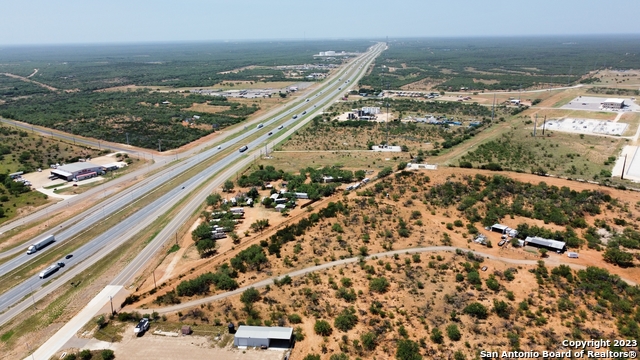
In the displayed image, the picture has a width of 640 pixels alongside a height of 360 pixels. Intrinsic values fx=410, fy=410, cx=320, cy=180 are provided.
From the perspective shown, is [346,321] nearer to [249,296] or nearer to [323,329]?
[323,329]

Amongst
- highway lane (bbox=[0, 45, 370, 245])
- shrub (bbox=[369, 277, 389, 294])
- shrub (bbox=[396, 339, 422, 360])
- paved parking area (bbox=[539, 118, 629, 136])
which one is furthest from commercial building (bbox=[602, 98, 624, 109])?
shrub (bbox=[396, 339, 422, 360])

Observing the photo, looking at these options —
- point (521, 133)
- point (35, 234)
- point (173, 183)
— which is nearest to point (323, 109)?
point (521, 133)

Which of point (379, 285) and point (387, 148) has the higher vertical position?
point (387, 148)

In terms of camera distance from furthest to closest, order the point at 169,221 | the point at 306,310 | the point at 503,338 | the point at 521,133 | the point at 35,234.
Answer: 1. the point at 521,133
2. the point at 169,221
3. the point at 35,234
4. the point at 306,310
5. the point at 503,338

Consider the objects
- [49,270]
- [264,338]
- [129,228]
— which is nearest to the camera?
[264,338]

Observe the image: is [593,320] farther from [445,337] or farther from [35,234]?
[35,234]

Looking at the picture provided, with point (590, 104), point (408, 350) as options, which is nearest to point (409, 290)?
point (408, 350)
